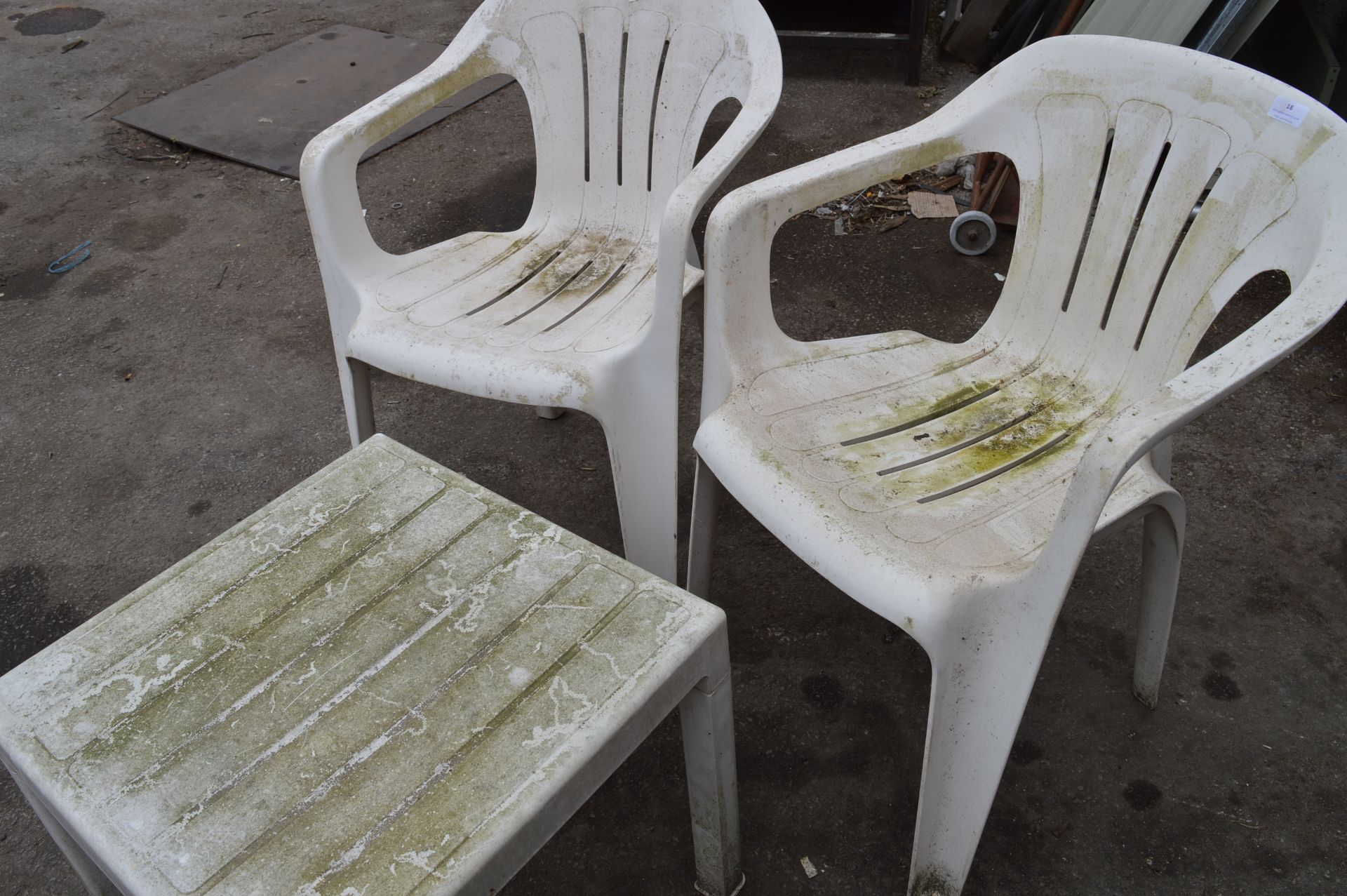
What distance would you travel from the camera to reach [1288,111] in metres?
1.37

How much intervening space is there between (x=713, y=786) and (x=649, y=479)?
566mm

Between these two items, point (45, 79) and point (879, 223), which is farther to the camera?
point (45, 79)

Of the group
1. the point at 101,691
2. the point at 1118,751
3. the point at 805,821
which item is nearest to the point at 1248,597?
the point at 1118,751

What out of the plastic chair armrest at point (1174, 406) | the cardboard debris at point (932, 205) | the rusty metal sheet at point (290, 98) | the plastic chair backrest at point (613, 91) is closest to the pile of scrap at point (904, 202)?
the cardboard debris at point (932, 205)

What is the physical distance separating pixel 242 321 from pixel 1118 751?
95.2 inches

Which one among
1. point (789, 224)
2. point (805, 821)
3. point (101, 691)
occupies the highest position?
point (101, 691)

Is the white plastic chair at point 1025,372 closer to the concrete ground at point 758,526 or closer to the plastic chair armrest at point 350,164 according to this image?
the concrete ground at point 758,526

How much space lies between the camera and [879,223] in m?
3.12

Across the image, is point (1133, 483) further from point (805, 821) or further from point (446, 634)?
point (446, 634)

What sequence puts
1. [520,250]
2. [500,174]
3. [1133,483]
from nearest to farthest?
1. [1133,483]
2. [520,250]
3. [500,174]

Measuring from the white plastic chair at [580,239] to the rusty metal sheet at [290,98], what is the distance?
1.68 m

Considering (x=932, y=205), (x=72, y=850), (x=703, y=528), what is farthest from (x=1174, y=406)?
(x=932, y=205)

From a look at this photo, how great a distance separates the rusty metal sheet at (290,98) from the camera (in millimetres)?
3656

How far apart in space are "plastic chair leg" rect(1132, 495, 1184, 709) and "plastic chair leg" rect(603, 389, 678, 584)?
2.46 ft
